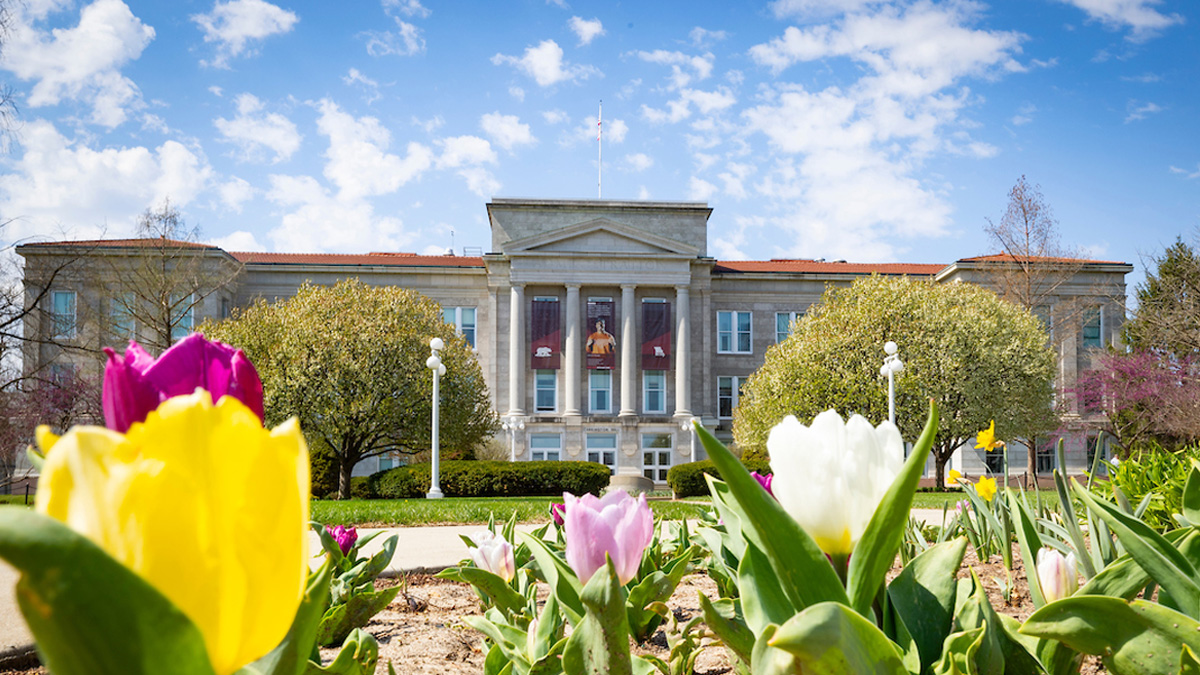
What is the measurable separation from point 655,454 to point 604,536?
30468 mm

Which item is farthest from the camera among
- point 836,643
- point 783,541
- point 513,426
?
point 513,426

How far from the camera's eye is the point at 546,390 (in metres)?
32.1

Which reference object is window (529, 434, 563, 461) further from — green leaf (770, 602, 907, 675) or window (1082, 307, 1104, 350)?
green leaf (770, 602, 907, 675)

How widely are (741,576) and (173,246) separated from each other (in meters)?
26.9

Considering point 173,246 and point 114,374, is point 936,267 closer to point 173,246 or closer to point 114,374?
point 173,246

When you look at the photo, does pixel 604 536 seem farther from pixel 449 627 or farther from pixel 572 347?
pixel 572 347

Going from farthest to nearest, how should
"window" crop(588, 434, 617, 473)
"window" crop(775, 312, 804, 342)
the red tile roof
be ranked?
1. the red tile roof
2. "window" crop(775, 312, 804, 342)
3. "window" crop(588, 434, 617, 473)

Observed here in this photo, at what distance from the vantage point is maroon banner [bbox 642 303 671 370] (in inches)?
1264

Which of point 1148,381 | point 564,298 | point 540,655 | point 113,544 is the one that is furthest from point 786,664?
point 564,298

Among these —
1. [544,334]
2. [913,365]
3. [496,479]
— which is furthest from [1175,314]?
[544,334]

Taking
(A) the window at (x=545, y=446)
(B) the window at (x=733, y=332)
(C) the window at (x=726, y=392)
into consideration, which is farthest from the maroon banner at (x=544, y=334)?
(C) the window at (x=726, y=392)

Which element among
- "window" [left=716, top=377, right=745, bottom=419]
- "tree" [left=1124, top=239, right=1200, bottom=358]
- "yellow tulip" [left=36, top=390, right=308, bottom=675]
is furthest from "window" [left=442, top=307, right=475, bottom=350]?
"yellow tulip" [left=36, top=390, right=308, bottom=675]

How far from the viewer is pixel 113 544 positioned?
402 millimetres

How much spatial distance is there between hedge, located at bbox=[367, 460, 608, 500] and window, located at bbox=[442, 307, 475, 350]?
40.2 ft
